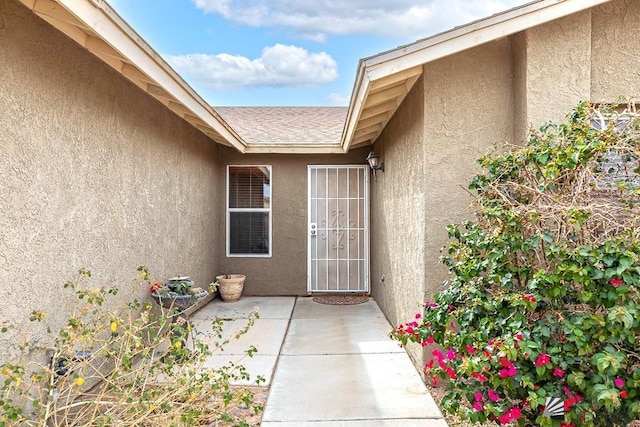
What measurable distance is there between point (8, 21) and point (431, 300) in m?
4.24

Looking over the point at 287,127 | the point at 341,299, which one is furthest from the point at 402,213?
the point at 287,127

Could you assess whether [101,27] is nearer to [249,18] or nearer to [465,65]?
[465,65]

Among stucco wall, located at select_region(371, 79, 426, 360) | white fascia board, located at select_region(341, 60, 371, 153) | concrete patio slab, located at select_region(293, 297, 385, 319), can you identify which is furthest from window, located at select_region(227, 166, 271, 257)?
white fascia board, located at select_region(341, 60, 371, 153)

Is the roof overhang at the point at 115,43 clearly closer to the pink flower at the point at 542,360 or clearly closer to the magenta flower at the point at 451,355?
the magenta flower at the point at 451,355

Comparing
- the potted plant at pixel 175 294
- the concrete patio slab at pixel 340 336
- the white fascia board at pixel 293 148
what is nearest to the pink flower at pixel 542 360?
the concrete patio slab at pixel 340 336

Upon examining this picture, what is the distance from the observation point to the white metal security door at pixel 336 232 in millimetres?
8922

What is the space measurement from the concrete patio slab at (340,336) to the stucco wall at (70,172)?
6.71ft

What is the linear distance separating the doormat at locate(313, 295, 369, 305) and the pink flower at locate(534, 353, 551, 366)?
5.41 meters

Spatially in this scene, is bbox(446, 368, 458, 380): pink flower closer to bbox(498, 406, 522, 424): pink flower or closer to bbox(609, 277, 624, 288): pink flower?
bbox(498, 406, 522, 424): pink flower

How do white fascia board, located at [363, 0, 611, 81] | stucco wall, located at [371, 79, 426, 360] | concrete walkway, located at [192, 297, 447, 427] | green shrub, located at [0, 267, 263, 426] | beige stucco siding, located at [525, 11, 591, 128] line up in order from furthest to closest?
stucco wall, located at [371, 79, 426, 360]
beige stucco siding, located at [525, 11, 591, 128]
white fascia board, located at [363, 0, 611, 81]
concrete walkway, located at [192, 297, 447, 427]
green shrub, located at [0, 267, 263, 426]

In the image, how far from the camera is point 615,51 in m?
4.20

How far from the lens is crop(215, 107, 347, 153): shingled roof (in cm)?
823

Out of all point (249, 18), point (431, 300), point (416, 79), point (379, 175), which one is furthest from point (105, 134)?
point (249, 18)

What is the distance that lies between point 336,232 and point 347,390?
506cm
